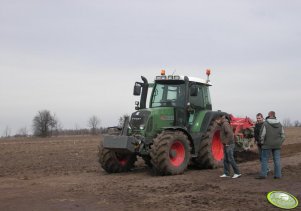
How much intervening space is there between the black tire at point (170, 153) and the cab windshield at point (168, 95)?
141cm

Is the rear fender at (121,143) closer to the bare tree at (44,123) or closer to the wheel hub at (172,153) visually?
the wheel hub at (172,153)

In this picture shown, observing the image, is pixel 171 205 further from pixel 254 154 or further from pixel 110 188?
pixel 254 154

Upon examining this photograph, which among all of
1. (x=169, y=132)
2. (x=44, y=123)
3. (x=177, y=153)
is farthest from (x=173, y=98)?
(x=44, y=123)

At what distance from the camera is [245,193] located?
31.7 feet

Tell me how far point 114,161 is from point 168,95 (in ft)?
9.13

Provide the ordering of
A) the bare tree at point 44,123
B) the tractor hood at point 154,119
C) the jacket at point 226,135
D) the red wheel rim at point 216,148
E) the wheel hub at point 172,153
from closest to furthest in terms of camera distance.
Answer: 1. the jacket at point 226,135
2. the wheel hub at point 172,153
3. the tractor hood at point 154,119
4. the red wheel rim at point 216,148
5. the bare tree at point 44,123

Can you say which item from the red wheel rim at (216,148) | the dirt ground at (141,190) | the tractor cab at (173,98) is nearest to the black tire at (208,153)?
the red wheel rim at (216,148)

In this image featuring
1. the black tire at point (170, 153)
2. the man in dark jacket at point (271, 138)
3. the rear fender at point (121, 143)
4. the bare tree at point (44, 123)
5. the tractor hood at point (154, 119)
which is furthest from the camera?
the bare tree at point (44, 123)

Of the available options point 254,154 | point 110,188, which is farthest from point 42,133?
point 110,188

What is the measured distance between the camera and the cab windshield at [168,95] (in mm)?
14102

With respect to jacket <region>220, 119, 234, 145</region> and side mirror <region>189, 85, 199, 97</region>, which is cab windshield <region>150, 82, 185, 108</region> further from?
jacket <region>220, 119, 234, 145</region>

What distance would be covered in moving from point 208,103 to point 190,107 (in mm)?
1581
